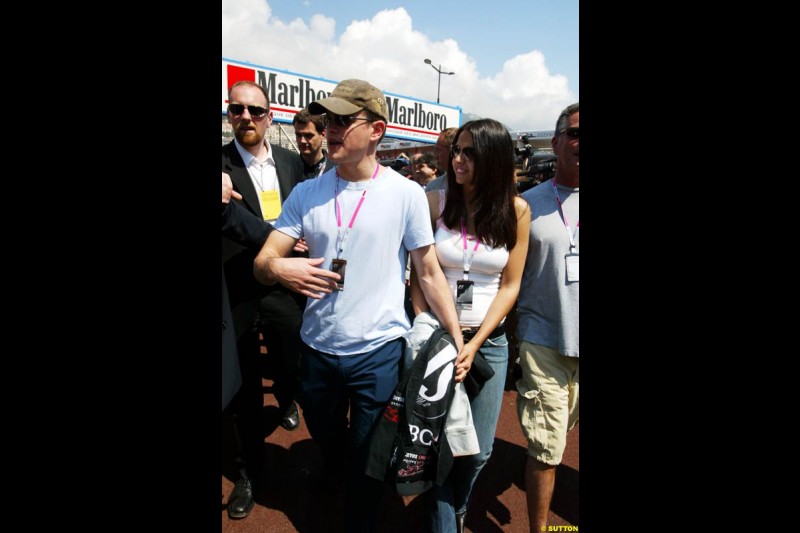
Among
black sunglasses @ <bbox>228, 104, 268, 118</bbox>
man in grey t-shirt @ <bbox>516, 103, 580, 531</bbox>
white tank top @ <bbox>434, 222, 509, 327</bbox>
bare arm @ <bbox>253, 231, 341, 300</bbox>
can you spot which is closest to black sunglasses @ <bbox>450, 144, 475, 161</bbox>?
white tank top @ <bbox>434, 222, 509, 327</bbox>

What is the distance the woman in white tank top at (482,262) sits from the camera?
79.4 inches

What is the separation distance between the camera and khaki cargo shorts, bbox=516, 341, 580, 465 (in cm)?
205

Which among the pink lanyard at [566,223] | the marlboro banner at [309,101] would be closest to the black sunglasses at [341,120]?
the pink lanyard at [566,223]

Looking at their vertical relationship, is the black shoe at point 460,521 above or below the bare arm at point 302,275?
below

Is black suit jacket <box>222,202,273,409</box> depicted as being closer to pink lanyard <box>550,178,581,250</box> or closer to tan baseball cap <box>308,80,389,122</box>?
tan baseball cap <box>308,80,389,122</box>

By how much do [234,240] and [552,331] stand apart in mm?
1581

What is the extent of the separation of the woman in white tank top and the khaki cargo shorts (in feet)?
0.55

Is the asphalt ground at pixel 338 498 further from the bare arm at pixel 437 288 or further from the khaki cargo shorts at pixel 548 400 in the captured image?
the bare arm at pixel 437 288

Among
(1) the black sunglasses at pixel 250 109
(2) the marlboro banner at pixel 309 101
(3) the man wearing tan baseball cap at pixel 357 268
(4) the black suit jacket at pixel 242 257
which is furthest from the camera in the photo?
(2) the marlboro banner at pixel 309 101

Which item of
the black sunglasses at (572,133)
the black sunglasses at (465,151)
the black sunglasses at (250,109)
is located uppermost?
the black sunglasses at (250,109)

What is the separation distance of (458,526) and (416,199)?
1.64 meters
